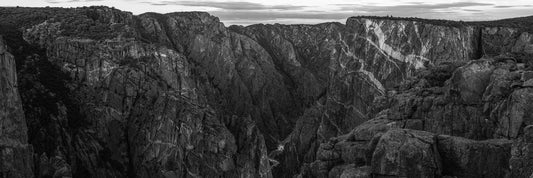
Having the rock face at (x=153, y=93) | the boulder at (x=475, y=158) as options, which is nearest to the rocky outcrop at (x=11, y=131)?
the rock face at (x=153, y=93)

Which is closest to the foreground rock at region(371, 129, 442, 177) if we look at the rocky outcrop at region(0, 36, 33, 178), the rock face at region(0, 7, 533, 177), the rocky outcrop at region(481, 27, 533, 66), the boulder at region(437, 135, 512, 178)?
the boulder at region(437, 135, 512, 178)

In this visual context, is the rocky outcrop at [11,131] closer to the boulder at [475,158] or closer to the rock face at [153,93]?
the rock face at [153,93]

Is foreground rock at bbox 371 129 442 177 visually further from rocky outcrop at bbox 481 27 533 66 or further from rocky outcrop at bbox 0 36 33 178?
rocky outcrop at bbox 481 27 533 66

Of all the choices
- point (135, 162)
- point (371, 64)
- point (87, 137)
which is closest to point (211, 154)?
point (135, 162)

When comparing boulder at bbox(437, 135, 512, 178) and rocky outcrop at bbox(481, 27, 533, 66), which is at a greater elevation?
rocky outcrop at bbox(481, 27, 533, 66)

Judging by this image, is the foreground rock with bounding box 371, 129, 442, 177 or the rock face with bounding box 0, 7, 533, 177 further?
the rock face with bounding box 0, 7, 533, 177

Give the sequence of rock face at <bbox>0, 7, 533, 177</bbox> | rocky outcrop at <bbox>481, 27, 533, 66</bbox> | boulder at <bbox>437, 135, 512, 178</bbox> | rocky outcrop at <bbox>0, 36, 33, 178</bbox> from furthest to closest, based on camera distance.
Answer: rock face at <bbox>0, 7, 533, 177</bbox> → rocky outcrop at <bbox>481, 27, 533, 66</bbox> → rocky outcrop at <bbox>0, 36, 33, 178</bbox> → boulder at <bbox>437, 135, 512, 178</bbox>

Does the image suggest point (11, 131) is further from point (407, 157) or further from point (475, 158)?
point (475, 158)

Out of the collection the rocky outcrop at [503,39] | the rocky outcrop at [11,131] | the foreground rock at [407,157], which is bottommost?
the rocky outcrop at [11,131]
